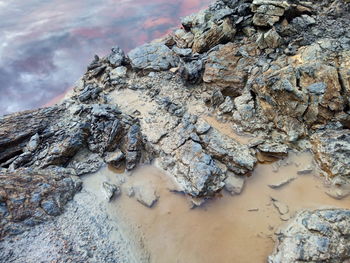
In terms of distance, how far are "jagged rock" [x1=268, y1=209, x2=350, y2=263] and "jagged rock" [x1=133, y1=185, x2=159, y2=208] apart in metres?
3.88

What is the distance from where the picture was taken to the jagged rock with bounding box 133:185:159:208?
7969 millimetres

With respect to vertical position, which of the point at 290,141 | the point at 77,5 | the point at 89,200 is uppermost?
the point at 77,5

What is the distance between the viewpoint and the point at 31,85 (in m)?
12.3

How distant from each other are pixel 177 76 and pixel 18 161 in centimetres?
821

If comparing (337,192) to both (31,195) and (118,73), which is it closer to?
(31,195)

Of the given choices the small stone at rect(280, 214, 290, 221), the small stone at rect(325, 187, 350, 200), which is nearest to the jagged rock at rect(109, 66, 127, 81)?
the small stone at rect(280, 214, 290, 221)

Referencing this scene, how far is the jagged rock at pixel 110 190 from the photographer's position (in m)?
8.14

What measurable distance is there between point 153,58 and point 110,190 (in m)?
8.18

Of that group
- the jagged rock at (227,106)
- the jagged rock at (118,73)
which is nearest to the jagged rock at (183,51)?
the jagged rock at (118,73)

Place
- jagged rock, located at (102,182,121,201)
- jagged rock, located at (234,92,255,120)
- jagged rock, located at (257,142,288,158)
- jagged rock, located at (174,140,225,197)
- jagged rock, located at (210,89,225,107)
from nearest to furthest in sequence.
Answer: jagged rock, located at (174,140,225,197)
jagged rock, located at (102,182,121,201)
jagged rock, located at (257,142,288,158)
jagged rock, located at (234,92,255,120)
jagged rock, located at (210,89,225,107)

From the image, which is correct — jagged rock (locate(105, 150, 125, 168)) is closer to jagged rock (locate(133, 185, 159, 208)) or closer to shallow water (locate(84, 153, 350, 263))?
shallow water (locate(84, 153, 350, 263))

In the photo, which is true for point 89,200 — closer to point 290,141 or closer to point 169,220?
point 169,220

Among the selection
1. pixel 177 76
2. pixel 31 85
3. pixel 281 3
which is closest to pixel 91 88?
pixel 31 85

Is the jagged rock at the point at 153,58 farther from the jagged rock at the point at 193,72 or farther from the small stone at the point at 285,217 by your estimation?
the small stone at the point at 285,217
